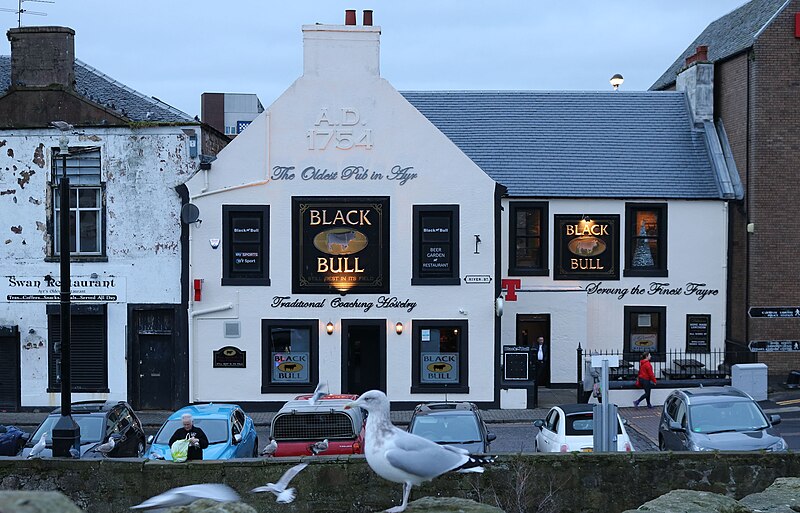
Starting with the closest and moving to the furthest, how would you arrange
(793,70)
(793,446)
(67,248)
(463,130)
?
(67,248)
(793,446)
(793,70)
(463,130)

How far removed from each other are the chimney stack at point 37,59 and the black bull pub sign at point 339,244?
8057 millimetres

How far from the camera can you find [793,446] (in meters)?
20.5

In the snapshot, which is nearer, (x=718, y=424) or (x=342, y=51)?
(x=718, y=424)

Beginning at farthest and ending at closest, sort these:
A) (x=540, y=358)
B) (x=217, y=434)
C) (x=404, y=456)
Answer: (x=540, y=358), (x=217, y=434), (x=404, y=456)

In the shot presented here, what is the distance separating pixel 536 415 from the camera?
25484mm

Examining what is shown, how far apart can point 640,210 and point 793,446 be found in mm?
10891

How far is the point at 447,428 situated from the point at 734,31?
21641 mm

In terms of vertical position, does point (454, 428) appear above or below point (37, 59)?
→ below

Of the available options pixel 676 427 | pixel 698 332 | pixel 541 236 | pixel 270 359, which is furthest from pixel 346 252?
pixel 698 332

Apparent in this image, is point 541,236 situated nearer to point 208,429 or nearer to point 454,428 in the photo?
point 454,428

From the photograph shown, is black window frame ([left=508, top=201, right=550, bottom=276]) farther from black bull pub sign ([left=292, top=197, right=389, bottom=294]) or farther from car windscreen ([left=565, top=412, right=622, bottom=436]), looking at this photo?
car windscreen ([left=565, top=412, right=622, bottom=436])

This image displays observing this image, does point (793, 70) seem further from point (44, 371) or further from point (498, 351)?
point (44, 371)

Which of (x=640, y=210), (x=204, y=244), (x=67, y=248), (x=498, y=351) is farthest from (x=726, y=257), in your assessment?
(x=67, y=248)

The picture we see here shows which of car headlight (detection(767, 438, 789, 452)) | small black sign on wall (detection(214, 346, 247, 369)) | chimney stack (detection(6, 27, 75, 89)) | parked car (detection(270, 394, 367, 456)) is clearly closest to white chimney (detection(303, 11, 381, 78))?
chimney stack (detection(6, 27, 75, 89))
